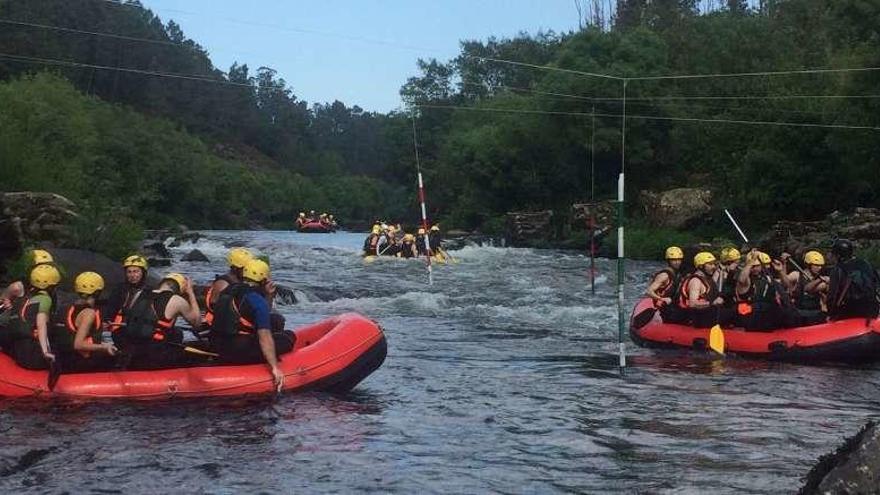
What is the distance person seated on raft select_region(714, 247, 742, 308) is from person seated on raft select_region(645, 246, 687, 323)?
0.49 m

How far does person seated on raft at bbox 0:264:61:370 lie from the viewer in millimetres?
8875

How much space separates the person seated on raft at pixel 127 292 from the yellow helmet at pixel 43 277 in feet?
1.89

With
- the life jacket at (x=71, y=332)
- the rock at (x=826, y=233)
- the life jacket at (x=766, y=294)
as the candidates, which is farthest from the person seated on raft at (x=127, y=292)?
the rock at (x=826, y=233)

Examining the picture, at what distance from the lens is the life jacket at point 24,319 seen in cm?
890

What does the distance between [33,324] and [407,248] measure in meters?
Answer: 22.7

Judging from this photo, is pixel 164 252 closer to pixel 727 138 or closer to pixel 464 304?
pixel 464 304

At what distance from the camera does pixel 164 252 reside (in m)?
29.0

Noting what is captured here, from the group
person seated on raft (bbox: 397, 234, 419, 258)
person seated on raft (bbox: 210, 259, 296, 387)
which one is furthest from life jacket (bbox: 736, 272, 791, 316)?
person seated on raft (bbox: 397, 234, 419, 258)

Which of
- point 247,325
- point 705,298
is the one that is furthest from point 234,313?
point 705,298

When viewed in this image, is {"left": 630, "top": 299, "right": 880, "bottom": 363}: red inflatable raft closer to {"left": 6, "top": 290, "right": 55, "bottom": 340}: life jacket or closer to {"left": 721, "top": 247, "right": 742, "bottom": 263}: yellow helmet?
{"left": 721, "top": 247, "right": 742, "bottom": 263}: yellow helmet

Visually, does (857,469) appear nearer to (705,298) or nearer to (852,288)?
(852,288)

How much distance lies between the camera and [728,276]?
42.8 ft

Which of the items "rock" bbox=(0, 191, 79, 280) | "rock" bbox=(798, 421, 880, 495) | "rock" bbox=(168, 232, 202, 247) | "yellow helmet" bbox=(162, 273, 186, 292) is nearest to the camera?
"rock" bbox=(798, 421, 880, 495)

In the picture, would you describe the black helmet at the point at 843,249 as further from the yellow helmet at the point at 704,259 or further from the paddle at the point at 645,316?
the paddle at the point at 645,316
